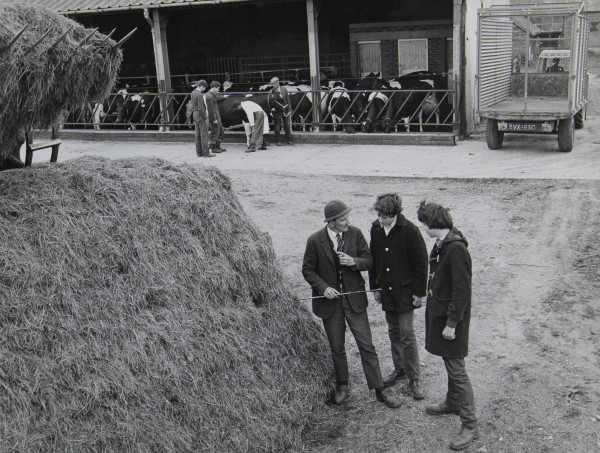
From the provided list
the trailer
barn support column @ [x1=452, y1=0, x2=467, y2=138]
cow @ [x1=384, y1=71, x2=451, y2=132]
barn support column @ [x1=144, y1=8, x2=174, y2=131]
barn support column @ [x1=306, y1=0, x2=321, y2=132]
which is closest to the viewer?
the trailer

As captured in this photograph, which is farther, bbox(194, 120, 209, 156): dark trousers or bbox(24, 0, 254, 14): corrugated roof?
bbox(24, 0, 254, 14): corrugated roof

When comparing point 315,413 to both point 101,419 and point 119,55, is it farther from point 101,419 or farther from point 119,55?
point 119,55

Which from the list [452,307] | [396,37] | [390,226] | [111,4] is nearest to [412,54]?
[396,37]

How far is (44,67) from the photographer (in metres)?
3.88

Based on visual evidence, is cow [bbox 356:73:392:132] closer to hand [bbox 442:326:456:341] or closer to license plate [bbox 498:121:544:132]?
license plate [bbox 498:121:544:132]

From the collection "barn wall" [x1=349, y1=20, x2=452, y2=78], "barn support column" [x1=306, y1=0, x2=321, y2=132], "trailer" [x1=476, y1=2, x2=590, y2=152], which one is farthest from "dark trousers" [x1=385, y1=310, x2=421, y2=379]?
"barn wall" [x1=349, y1=20, x2=452, y2=78]

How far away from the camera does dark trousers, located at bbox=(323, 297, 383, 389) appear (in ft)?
16.0

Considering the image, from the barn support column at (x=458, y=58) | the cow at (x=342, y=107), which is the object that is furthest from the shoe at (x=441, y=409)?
the cow at (x=342, y=107)

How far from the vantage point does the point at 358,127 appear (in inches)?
645

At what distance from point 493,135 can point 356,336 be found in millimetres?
9555

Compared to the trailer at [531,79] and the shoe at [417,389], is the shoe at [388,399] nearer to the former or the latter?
the shoe at [417,389]

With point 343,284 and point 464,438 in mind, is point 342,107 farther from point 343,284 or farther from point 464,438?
point 464,438

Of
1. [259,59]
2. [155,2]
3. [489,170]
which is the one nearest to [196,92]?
[155,2]

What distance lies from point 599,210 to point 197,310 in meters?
6.83
